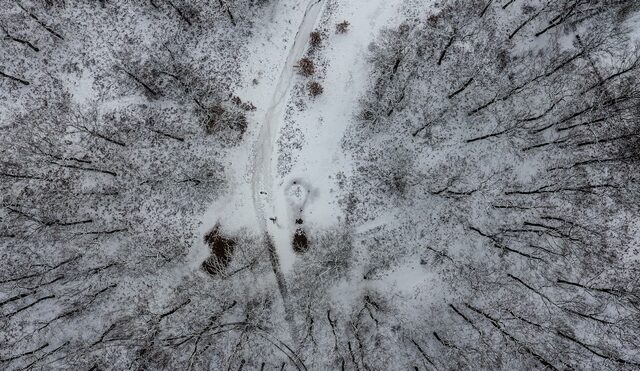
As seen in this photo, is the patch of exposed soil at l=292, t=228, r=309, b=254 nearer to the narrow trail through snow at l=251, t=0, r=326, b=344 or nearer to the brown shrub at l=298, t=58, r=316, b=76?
the narrow trail through snow at l=251, t=0, r=326, b=344

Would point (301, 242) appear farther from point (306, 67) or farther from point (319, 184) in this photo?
point (306, 67)

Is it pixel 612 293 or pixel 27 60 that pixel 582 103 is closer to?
pixel 612 293

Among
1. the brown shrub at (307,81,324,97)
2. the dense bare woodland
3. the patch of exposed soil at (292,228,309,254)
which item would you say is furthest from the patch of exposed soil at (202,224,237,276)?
the brown shrub at (307,81,324,97)

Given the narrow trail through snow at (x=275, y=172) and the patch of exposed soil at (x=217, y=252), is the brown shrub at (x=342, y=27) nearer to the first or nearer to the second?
the narrow trail through snow at (x=275, y=172)

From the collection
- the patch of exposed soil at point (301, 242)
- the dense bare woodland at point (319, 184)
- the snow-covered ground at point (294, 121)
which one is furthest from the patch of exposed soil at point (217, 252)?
the patch of exposed soil at point (301, 242)

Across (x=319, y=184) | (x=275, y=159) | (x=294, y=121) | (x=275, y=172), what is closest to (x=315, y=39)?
(x=294, y=121)
